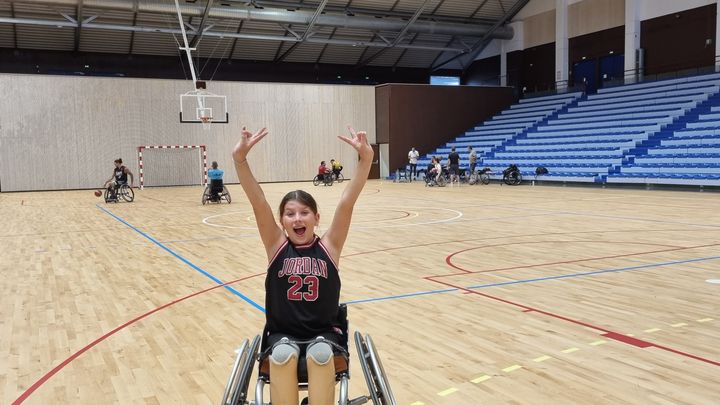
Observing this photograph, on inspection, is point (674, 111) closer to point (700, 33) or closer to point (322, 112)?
point (700, 33)

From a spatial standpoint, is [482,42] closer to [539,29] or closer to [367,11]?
[539,29]

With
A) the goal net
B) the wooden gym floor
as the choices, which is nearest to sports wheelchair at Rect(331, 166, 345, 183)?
the goal net

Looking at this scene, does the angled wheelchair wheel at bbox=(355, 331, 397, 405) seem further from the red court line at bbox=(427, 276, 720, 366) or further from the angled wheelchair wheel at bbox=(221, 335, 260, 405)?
the red court line at bbox=(427, 276, 720, 366)

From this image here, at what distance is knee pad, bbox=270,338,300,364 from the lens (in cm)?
205

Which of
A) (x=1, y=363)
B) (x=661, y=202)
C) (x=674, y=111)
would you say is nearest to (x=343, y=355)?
(x=1, y=363)

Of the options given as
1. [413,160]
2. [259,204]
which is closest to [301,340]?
[259,204]

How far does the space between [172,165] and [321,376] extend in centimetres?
2267

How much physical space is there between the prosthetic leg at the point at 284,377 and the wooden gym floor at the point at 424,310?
93 cm

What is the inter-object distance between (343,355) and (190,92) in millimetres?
22856

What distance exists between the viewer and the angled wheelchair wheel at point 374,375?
2049 mm

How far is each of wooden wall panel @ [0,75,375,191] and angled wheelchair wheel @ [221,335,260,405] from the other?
872 inches

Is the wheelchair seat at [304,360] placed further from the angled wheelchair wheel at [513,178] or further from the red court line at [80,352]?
the angled wheelchair wheel at [513,178]

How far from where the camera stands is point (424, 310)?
14.7 feet

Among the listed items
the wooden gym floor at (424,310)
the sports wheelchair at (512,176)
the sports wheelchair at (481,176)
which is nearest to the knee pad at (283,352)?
the wooden gym floor at (424,310)
